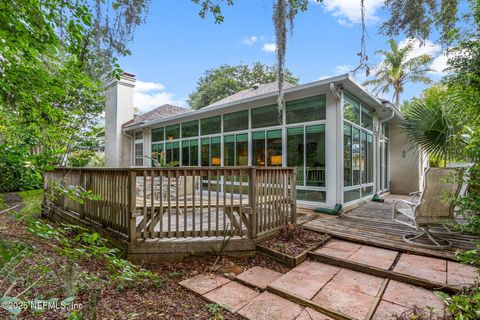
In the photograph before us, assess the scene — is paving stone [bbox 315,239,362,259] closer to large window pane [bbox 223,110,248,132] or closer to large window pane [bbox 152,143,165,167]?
large window pane [bbox 223,110,248,132]

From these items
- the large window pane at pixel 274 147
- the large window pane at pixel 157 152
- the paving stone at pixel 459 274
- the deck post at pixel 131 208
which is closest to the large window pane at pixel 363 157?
the large window pane at pixel 274 147

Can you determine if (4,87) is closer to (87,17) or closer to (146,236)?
(87,17)

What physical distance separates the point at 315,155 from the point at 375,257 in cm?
309

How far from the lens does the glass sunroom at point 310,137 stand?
18.2 feet

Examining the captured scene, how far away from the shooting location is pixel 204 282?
8.82 feet

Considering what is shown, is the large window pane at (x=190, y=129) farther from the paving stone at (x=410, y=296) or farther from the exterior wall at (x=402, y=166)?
the exterior wall at (x=402, y=166)

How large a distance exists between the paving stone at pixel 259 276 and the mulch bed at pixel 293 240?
0.40 metres

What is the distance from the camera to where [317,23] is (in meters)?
3.70

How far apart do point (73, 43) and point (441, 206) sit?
5.00 metres

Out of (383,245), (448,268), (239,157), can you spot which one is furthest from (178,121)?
(448,268)

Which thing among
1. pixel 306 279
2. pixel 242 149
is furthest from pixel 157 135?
pixel 306 279

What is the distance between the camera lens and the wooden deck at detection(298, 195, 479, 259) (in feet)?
10.8

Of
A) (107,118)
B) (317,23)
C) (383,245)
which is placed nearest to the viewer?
(383,245)

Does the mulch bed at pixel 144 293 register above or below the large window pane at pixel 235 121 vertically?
below
